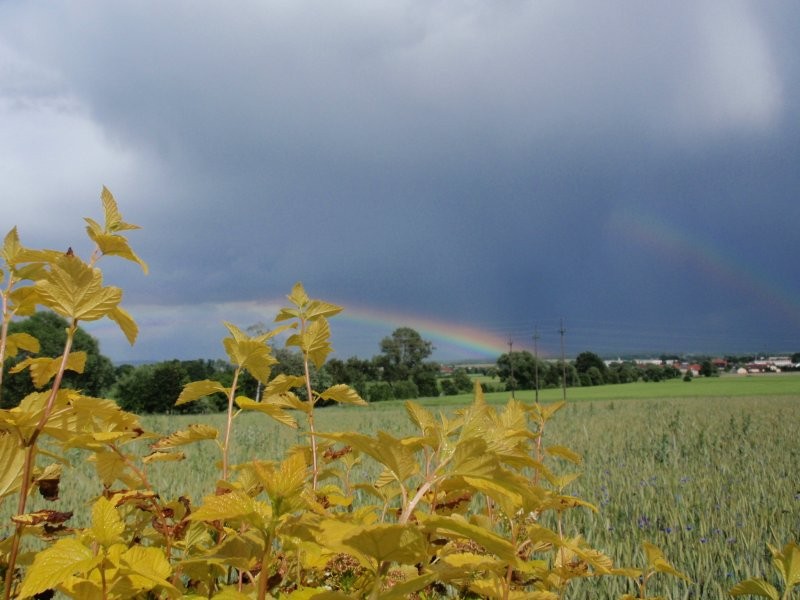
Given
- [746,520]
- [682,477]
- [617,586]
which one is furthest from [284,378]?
[682,477]

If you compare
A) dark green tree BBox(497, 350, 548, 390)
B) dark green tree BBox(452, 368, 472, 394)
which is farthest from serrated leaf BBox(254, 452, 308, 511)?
dark green tree BBox(497, 350, 548, 390)

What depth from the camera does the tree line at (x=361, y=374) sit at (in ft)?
129

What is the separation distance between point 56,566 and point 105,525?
0.26 ft

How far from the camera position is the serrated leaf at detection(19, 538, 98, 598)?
72cm

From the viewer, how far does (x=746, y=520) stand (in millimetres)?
3904

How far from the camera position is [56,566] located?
750 millimetres

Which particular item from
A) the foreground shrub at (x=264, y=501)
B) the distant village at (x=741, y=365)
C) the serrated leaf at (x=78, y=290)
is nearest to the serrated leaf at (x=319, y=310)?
the foreground shrub at (x=264, y=501)

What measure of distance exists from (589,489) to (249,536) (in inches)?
185

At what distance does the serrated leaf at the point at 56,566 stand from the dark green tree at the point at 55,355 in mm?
33597

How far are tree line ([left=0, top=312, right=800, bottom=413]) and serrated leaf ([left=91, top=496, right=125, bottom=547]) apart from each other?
32.3m

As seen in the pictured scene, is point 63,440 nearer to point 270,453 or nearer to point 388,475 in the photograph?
point 388,475

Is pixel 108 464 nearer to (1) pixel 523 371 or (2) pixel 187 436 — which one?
(2) pixel 187 436

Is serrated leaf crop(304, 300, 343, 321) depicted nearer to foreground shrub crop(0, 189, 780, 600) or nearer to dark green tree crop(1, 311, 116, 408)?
foreground shrub crop(0, 189, 780, 600)

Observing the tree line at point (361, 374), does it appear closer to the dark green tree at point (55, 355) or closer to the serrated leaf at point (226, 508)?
the dark green tree at point (55, 355)
